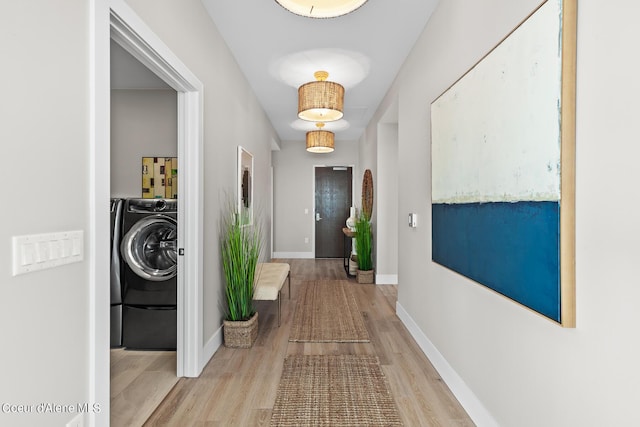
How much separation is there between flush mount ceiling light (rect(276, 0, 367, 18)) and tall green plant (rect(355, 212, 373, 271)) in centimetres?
366

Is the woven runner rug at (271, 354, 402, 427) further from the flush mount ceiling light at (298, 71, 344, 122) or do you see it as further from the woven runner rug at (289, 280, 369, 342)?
the flush mount ceiling light at (298, 71, 344, 122)

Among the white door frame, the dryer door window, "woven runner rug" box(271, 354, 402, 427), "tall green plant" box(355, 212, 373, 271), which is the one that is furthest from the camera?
"tall green plant" box(355, 212, 373, 271)

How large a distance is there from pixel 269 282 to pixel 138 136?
1.86m

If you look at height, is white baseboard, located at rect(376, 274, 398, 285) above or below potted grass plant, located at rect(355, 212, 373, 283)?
below

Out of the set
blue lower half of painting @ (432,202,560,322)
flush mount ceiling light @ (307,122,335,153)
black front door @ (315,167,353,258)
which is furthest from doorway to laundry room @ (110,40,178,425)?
black front door @ (315,167,353,258)

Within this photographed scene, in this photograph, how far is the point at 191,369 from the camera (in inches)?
94.6

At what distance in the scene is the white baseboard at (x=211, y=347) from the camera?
2.54 m

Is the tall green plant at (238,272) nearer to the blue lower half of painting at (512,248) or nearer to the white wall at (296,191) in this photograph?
the blue lower half of painting at (512,248)

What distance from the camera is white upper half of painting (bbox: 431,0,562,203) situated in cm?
126

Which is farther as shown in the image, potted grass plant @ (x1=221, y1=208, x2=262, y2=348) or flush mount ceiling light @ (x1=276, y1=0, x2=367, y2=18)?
potted grass plant @ (x1=221, y1=208, x2=262, y2=348)
